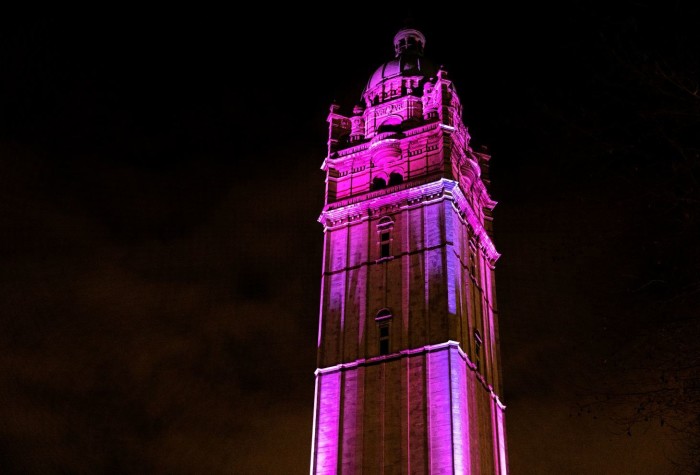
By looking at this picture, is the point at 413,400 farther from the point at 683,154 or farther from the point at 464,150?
the point at 683,154

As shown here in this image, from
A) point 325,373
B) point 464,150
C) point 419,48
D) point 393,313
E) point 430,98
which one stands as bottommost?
point 325,373

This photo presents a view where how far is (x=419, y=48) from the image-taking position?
59562 millimetres

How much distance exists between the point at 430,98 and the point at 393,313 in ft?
49.8

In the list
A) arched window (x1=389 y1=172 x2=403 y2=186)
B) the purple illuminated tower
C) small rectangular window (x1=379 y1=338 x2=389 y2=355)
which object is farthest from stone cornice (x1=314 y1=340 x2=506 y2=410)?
arched window (x1=389 y1=172 x2=403 y2=186)

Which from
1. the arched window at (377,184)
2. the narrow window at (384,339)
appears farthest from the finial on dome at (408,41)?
the narrow window at (384,339)

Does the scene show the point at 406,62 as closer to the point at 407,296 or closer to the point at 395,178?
the point at 395,178

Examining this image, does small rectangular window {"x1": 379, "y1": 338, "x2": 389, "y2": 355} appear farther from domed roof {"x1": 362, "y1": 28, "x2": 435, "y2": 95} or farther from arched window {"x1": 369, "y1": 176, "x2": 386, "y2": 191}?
domed roof {"x1": 362, "y1": 28, "x2": 435, "y2": 95}

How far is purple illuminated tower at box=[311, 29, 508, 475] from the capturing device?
39.8 meters

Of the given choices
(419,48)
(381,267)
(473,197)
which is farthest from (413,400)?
(419,48)

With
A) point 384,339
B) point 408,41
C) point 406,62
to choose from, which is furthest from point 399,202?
point 408,41

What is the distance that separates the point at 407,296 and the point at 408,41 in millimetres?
22305

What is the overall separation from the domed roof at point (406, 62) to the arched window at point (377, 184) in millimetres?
9048

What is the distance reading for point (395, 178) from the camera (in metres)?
49.6

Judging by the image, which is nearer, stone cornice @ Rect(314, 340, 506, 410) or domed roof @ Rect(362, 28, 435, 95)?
stone cornice @ Rect(314, 340, 506, 410)
